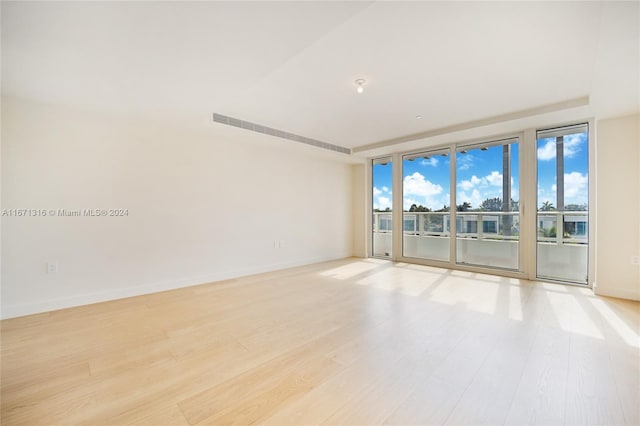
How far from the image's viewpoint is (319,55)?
239 cm

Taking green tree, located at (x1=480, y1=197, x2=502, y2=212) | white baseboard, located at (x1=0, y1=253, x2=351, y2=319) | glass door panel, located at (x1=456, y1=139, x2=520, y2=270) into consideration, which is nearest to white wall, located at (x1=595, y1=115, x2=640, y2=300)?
glass door panel, located at (x1=456, y1=139, x2=520, y2=270)

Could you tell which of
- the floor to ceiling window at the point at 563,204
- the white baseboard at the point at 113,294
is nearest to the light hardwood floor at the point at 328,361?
the white baseboard at the point at 113,294

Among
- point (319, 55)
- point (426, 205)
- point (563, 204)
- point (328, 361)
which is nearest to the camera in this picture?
point (328, 361)

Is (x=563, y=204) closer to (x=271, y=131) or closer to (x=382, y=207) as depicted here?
(x=382, y=207)

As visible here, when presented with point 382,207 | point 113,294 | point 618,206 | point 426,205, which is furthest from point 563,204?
point 113,294

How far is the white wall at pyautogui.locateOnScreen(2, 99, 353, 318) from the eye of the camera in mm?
2887

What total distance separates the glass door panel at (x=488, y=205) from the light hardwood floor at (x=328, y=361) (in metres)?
1.37

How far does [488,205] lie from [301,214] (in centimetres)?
351

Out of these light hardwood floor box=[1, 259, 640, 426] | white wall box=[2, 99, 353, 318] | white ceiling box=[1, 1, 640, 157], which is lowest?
light hardwood floor box=[1, 259, 640, 426]

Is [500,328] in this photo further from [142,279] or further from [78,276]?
[78,276]

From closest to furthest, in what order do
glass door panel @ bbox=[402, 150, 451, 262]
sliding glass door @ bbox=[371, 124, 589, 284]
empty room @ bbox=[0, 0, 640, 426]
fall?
empty room @ bbox=[0, 0, 640, 426]
sliding glass door @ bbox=[371, 124, 589, 284]
glass door panel @ bbox=[402, 150, 451, 262]

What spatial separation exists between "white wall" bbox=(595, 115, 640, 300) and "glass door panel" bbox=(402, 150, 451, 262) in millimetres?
2087

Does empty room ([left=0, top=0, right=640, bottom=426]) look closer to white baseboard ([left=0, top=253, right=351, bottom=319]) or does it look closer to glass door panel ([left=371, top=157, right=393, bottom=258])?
white baseboard ([left=0, top=253, right=351, bottom=319])

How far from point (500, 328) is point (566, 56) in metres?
2.53
